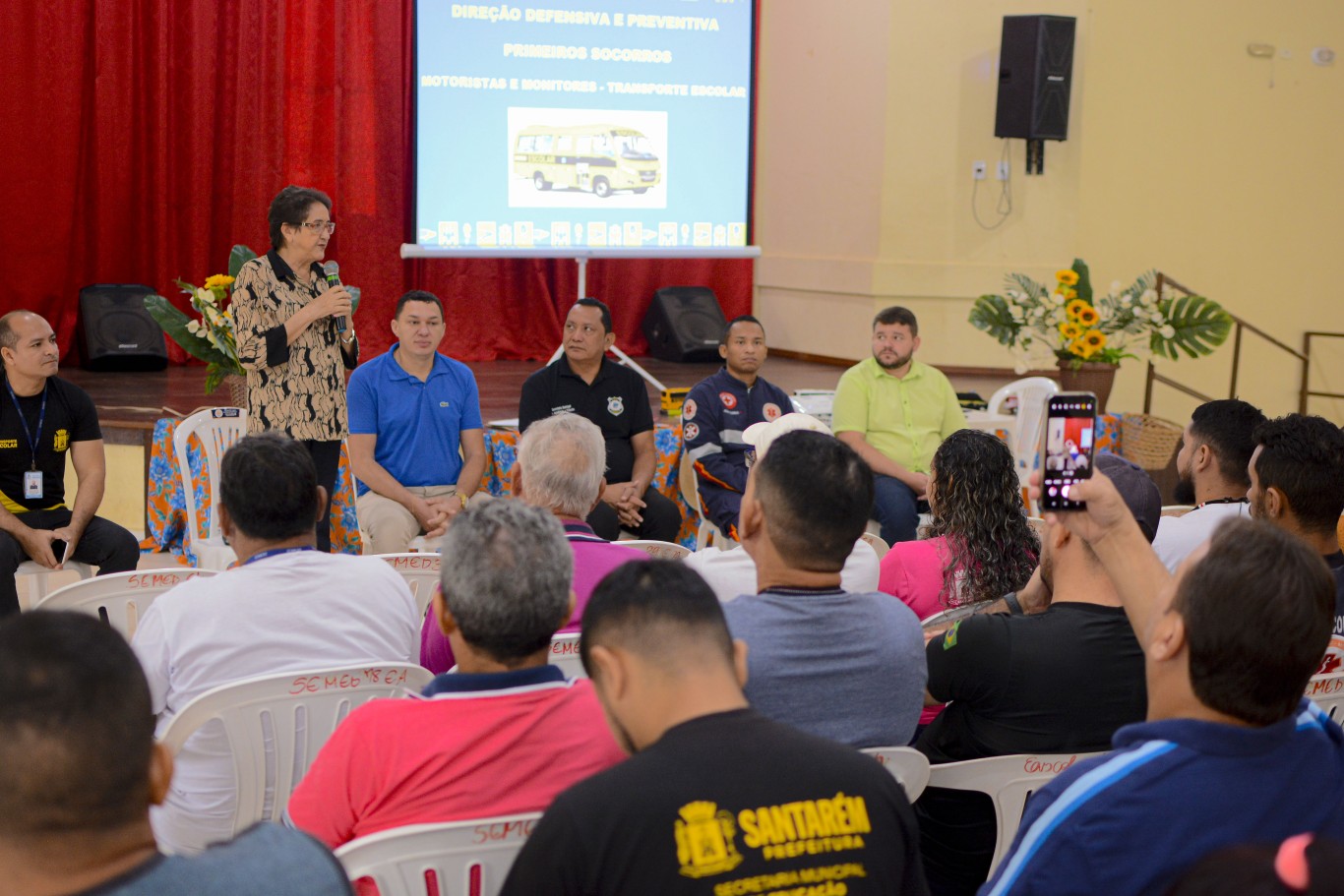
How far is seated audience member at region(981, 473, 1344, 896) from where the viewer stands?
1.28m

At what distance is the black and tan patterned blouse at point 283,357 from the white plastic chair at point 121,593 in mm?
1469

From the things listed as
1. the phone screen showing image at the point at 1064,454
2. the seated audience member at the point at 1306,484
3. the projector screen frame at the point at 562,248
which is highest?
the projector screen frame at the point at 562,248

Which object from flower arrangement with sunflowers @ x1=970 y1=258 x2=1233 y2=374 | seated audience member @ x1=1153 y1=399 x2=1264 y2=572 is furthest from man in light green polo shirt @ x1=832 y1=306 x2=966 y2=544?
seated audience member @ x1=1153 y1=399 x2=1264 y2=572

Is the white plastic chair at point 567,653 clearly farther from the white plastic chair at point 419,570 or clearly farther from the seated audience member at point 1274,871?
the seated audience member at point 1274,871

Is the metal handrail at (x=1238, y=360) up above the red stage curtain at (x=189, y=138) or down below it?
below

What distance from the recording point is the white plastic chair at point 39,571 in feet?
12.6

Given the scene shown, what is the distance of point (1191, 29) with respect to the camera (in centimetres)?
870

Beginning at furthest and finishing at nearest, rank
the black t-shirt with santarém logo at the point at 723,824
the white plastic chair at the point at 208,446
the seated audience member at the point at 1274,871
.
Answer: the white plastic chair at the point at 208,446
the black t-shirt with santarém logo at the point at 723,824
the seated audience member at the point at 1274,871

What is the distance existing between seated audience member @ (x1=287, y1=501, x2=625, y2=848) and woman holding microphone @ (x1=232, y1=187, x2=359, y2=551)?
2589 mm

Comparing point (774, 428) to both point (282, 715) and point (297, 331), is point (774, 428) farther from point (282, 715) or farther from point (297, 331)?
point (282, 715)

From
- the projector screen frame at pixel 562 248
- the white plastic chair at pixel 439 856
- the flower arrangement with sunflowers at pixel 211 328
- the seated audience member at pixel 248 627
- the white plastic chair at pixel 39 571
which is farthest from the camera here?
the projector screen frame at pixel 562 248

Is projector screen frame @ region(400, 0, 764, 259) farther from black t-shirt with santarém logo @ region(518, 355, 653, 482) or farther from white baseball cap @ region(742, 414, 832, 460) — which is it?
white baseball cap @ region(742, 414, 832, 460)

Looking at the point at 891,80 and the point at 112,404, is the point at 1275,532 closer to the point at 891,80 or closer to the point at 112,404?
the point at 112,404

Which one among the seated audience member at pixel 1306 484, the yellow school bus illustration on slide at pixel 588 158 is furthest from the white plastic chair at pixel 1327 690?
the yellow school bus illustration on slide at pixel 588 158
